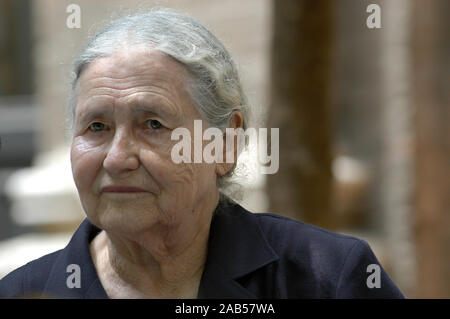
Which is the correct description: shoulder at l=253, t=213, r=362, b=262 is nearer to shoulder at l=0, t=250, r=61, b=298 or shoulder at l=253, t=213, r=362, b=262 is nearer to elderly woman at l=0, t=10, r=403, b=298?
elderly woman at l=0, t=10, r=403, b=298

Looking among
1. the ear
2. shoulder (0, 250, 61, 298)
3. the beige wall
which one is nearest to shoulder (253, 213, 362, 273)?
the ear

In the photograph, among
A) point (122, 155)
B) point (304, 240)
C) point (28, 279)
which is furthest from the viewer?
point (304, 240)

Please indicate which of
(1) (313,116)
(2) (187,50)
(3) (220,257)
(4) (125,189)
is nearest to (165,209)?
(4) (125,189)

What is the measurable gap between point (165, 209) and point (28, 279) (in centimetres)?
35

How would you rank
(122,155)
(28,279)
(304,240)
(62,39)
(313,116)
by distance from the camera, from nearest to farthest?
1. (122,155)
2. (28,279)
3. (304,240)
4. (62,39)
5. (313,116)

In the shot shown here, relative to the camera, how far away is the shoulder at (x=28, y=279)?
5.08ft

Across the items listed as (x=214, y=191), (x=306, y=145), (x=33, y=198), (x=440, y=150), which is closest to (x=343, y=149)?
(x=440, y=150)

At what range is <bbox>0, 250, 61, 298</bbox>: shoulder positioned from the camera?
1548 mm

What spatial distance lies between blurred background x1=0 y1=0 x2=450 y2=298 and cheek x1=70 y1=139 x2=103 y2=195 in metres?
0.22

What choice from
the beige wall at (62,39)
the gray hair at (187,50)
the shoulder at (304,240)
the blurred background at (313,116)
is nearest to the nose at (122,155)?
the gray hair at (187,50)

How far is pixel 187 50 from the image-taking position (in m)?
1.50

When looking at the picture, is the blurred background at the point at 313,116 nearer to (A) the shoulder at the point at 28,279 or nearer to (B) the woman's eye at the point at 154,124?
(A) the shoulder at the point at 28,279

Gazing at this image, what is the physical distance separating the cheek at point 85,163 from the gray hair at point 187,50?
5.0 inches

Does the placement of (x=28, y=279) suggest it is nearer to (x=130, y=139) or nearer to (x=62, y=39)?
(x=130, y=139)
